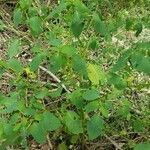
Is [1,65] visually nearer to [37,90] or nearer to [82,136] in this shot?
[37,90]

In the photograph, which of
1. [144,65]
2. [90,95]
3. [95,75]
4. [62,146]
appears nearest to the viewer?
[144,65]

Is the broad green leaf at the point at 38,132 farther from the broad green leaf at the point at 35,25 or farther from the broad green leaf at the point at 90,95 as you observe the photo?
the broad green leaf at the point at 35,25

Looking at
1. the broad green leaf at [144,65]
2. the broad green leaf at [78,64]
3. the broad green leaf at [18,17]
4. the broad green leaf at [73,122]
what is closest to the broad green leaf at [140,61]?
the broad green leaf at [144,65]

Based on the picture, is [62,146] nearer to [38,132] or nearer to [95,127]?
[95,127]

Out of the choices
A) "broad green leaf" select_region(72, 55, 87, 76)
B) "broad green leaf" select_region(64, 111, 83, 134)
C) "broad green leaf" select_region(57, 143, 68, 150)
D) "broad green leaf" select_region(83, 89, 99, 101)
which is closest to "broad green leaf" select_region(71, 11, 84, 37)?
"broad green leaf" select_region(72, 55, 87, 76)

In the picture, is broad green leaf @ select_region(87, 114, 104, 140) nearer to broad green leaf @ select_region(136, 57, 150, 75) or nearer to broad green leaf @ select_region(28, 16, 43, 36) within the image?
broad green leaf @ select_region(136, 57, 150, 75)

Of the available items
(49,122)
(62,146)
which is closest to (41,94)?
(49,122)
